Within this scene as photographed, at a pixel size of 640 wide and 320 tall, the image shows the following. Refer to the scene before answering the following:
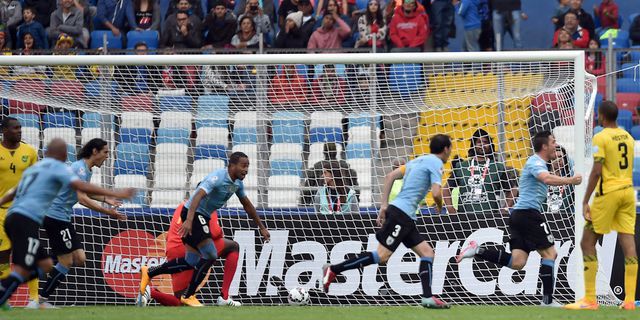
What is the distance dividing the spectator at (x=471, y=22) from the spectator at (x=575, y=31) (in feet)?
4.26

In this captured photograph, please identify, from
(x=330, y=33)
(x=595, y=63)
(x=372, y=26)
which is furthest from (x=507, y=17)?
(x=330, y=33)

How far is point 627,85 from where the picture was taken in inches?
631

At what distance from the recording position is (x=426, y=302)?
37.5 ft

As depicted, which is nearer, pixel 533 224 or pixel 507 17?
pixel 533 224

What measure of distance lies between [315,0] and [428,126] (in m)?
5.73

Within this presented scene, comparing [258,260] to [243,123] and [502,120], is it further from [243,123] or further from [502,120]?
[502,120]

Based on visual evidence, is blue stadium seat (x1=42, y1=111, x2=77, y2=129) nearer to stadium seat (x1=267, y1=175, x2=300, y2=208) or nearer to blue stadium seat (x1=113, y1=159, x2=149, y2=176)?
blue stadium seat (x1=113, y1=159, x2=149, y2=176)

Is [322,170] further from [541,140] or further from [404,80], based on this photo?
[541,140]

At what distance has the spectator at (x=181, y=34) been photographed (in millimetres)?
17953

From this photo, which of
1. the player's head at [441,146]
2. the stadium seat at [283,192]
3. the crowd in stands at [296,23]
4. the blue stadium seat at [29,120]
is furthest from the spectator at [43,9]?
the player's head at [441,146]

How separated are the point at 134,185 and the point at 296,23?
461 centimetres

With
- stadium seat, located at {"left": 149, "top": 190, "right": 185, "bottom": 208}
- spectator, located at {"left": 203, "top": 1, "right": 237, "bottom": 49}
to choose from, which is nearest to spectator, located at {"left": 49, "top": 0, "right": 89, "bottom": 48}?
spectator, located at {"left": 203, "top": 1, "right": 237, "bottom": 49}

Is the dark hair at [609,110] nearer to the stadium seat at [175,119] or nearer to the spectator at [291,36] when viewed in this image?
the stadium seat at [175,119]

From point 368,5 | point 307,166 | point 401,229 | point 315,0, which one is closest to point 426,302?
point 401,229
